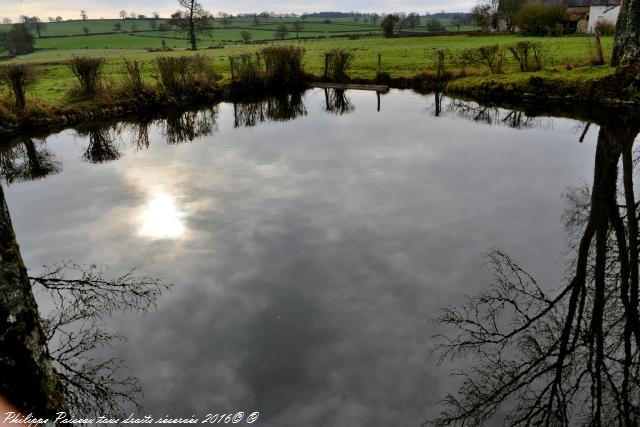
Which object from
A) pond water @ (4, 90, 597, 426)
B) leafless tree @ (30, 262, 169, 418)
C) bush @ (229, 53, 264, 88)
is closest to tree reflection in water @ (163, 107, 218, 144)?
pond water @ (4, 90, 597, 426)

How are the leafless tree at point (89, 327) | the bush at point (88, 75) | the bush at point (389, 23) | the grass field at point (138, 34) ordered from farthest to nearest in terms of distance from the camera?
the grass field at point (138, 34)
the bush at point (389, 23)
the bush at point (88, 75)
the leafless tree at point (89, 327)

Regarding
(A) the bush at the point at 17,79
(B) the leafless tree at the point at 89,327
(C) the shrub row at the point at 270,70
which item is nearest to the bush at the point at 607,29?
(C) the shrub row at the point at 270,70

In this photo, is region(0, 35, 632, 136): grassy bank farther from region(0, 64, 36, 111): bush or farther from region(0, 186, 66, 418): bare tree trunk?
region(0, 186, 66, 418): bare tree trunk

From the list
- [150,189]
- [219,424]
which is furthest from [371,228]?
A: [150,189]

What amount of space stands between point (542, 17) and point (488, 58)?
3867cm

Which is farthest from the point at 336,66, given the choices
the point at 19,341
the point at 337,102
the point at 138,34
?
the point at 138,34

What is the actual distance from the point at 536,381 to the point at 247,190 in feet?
32.5

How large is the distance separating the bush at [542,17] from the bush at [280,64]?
4263cm

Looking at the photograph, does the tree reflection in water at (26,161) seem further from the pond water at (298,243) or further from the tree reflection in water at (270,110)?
the tree reflection in water at (270,110)

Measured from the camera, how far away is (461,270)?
370 inches

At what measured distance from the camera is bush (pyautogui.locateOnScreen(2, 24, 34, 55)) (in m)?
83.5

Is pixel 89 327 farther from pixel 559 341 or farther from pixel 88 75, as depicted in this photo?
pixel 88 75

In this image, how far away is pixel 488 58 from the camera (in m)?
32.4

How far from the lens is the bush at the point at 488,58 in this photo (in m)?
32.5
